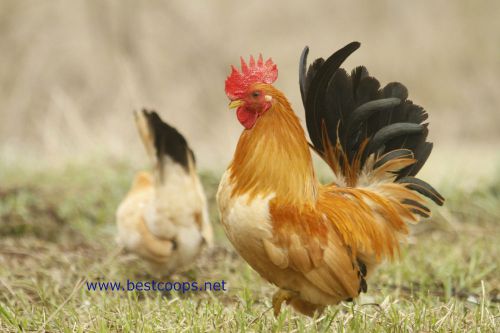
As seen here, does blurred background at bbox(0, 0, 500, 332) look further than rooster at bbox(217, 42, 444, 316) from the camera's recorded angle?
Yes

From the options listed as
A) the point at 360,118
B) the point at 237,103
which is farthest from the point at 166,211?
the point at 360,118

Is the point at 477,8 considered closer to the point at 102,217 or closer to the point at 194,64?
the point at 194,64

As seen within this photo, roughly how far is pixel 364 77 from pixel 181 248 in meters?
1.99

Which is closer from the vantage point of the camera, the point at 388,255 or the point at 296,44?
the point at 388,255

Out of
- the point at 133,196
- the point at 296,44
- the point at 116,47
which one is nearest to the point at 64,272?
the point at 133,196

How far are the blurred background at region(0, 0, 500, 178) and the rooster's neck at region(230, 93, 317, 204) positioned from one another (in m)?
6.07

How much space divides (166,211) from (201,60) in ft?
31.7

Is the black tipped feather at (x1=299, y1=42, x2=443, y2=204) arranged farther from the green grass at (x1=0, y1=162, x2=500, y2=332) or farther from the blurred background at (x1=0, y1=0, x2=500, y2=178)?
the blurred background at (x1=0, y1=0, x2=500, y2=178)

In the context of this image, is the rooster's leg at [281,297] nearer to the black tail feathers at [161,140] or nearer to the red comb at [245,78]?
the red comb at [245,78]

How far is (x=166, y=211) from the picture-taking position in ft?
14.0

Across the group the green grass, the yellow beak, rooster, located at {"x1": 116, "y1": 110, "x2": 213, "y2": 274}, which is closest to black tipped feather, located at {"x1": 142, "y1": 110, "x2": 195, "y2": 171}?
rooster, located at {"x1": 116, "y1": 110, "x2": 213, "y2": 274}

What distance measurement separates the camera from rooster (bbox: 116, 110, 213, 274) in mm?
4258

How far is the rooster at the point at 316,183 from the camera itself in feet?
8.86

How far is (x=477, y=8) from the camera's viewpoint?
1569 cm
